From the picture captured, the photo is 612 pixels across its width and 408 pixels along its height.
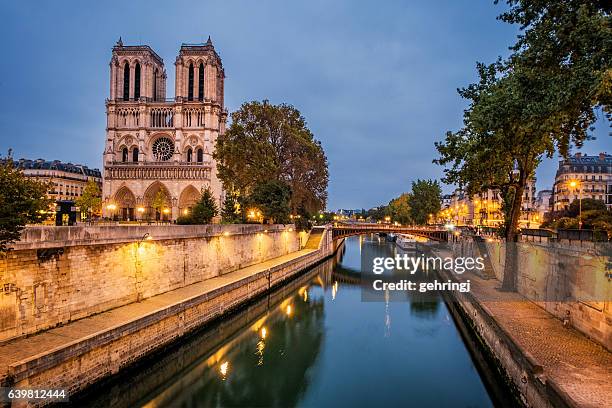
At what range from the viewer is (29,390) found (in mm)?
9258

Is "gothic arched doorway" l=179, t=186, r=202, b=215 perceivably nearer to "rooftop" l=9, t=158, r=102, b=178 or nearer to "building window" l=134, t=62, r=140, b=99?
"building window" l=134, t=62, r=140, b=99

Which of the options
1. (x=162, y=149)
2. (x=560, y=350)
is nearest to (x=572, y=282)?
(x=560, y=350)

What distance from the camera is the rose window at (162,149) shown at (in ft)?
230

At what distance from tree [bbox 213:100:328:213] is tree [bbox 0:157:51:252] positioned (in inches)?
1117

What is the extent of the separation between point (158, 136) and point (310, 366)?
62258 mm

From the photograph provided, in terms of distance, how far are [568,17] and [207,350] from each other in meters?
16.6

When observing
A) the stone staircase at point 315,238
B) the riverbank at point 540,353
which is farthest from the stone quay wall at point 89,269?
the stone staircase at point 315,238

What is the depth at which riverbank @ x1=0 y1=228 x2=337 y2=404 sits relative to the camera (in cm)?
970

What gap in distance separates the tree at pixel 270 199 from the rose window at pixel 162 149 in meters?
36.3

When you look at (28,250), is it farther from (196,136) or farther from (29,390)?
(196,136)

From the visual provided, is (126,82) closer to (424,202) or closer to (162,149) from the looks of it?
(162,149)

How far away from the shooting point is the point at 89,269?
583 inches

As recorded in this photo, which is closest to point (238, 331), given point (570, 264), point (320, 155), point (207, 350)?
point (207, 350)
